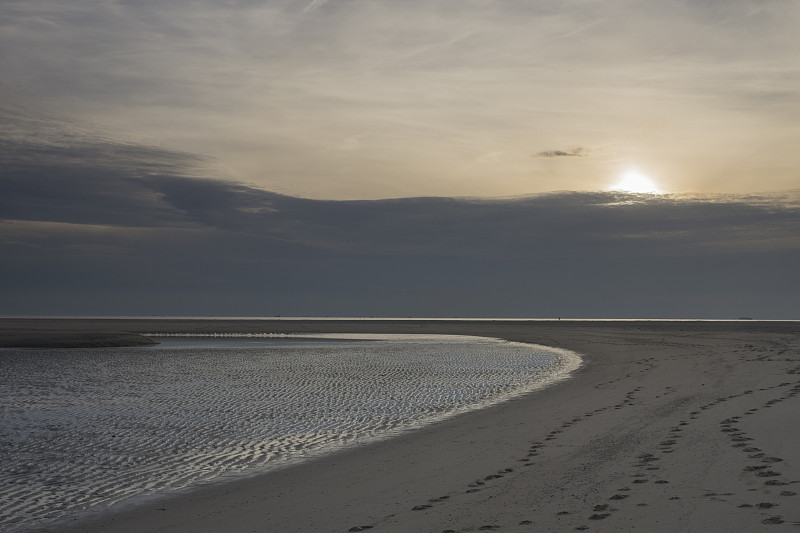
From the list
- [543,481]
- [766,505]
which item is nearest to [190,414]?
[543,481]

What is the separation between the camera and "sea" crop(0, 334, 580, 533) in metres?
11.7

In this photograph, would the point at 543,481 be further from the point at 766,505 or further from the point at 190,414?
the point at 190,414

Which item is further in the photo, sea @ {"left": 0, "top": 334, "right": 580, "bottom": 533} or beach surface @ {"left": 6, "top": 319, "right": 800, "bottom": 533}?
sea @ {"left": 0, "top": 334, "right": 580, "bottom": 533}

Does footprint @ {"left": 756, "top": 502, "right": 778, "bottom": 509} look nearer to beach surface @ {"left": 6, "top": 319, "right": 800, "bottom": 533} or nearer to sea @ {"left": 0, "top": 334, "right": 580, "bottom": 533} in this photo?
beach surface @ {"left": 6, "top": 319, "right": 800, "bottom": 533}

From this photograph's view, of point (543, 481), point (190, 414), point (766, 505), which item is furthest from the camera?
point (190, 414)

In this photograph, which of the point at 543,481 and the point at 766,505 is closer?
the point at 766,505

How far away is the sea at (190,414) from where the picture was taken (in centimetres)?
1171

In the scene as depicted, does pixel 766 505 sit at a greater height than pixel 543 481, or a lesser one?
greater

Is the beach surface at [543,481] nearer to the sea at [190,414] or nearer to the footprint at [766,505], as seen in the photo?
the footprint at [766,505]

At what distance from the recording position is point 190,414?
65.3 ft

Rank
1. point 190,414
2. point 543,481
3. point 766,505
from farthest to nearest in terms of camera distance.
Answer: point 190,414
point 543,481
point 766,505

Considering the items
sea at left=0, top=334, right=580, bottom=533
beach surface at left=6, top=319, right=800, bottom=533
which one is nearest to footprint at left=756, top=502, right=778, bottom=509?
beach surface at left=6, top=319, right=800, bottom=533

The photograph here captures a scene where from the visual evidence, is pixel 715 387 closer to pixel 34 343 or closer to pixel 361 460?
pixel 361 460

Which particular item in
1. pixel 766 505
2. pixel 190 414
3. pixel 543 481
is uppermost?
pixel 766 505
